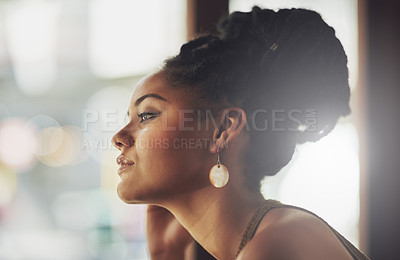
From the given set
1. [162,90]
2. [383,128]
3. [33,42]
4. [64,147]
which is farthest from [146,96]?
[33,42]

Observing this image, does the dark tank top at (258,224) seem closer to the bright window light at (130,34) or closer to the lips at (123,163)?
the lips at (123,163)

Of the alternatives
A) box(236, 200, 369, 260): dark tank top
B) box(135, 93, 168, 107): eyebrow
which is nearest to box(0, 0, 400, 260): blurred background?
box(236, 200, 369, 260): dark tank top

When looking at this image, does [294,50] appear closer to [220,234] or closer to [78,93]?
[220,234]

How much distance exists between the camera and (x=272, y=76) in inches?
33.2

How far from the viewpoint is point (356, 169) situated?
5.30 feet

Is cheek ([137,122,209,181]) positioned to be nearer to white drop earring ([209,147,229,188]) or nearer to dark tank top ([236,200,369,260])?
white drop earring ([209,147,229,188])

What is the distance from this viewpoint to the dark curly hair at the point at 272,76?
82 centimetres

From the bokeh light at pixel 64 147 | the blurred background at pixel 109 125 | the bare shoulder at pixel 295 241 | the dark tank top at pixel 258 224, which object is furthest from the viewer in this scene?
the bokeh light at pixel 64 147

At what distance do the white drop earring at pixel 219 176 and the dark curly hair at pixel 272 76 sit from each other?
0.06 m

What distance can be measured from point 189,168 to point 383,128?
1.03 meters

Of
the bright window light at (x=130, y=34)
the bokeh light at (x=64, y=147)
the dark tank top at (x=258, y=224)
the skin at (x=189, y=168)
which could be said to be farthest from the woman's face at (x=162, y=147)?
the bokeh light at (x=64, y=147)

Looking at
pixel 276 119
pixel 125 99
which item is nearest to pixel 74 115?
pixel 125 99

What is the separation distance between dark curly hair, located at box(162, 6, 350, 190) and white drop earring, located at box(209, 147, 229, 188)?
0.06m

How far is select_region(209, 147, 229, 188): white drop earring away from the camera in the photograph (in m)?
0.85
